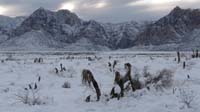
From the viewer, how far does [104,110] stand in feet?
42.0

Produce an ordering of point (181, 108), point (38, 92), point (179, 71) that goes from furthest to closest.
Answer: point (179, 71)
point (38, 92)
point (181, 108)

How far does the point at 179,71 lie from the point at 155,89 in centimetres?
946

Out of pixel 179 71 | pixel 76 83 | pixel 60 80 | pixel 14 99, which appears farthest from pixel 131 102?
pixel 179 71

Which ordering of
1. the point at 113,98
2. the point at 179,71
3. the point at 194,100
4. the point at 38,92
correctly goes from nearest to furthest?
the point at 194,100, the point at 113,98, the point at 38,92, the point at 179,71

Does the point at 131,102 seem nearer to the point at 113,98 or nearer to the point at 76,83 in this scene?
the point at 113,98

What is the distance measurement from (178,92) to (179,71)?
9.64 m

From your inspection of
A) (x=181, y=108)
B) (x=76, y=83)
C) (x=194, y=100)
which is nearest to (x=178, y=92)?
(x=194, y=100)

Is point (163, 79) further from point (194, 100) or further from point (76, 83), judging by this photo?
point (76, 83)

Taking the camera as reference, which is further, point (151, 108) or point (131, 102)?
point (131, 102)

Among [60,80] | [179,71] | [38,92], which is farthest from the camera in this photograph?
[179,71]

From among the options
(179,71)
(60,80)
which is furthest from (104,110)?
(179,71)

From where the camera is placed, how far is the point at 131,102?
13.6m

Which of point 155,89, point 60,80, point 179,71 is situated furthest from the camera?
point 179,71

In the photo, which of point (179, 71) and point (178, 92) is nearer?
point (178, 92)
